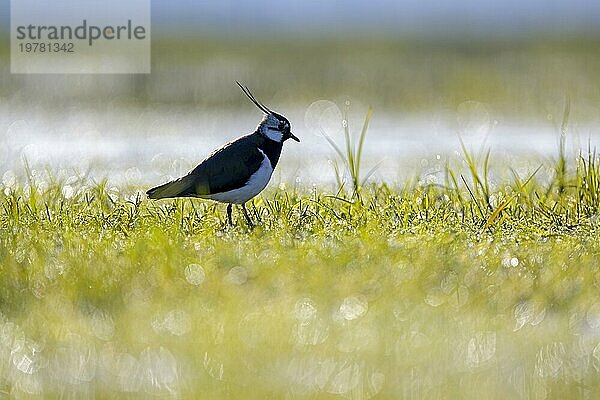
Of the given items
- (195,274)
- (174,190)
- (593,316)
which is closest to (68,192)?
(174,190)

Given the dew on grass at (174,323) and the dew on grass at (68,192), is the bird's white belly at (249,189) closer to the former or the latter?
the dew on grass at (68,192)

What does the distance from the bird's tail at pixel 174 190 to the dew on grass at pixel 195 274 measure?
1.06m

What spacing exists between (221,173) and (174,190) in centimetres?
24

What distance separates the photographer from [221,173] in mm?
6191

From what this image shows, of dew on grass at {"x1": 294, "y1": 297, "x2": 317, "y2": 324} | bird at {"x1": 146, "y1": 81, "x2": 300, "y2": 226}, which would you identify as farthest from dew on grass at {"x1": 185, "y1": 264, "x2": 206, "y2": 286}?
bird at {"x1": 146, "y1": 81, "x2": 300, "y2": 226}

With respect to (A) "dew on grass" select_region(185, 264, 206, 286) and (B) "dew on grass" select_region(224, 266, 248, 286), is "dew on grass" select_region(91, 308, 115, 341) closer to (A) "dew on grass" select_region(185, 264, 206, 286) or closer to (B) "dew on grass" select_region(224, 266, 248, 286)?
(A) "dew on grass" select_region(185, 264, 206, 286)

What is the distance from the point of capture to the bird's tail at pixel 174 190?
6219mm

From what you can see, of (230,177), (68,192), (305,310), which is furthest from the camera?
(68,192)

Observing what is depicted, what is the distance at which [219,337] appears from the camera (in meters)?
4.41

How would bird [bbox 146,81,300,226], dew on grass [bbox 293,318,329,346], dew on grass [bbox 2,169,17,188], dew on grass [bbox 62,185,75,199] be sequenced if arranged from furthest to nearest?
dew on grass [bbox 2,169,17,188], dew on grass [bbox 62,185,75,199], bird [bbox 146,81,300,226], dew on grass [bbox 293,318,329,346]

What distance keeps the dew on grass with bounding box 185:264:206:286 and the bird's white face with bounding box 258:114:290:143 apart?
144cm

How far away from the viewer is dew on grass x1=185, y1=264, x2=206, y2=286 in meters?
5.06

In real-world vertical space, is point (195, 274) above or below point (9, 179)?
below

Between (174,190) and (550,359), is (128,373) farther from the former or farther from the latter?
(174,190)
